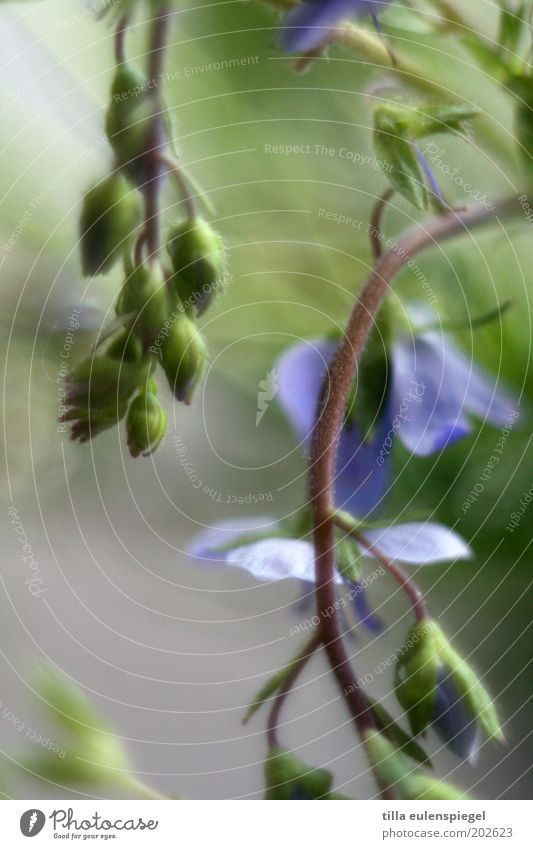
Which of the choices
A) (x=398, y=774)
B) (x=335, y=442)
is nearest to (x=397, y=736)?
(x=398, y=774)

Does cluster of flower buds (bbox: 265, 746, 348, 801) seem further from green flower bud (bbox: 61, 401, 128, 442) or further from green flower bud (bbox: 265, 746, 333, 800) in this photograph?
green flower bud (bbox: 61, 401, 128, 442)

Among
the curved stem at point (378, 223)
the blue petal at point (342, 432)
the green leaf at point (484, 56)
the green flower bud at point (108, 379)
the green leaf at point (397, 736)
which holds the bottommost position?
the green leaf at point (397, 736)

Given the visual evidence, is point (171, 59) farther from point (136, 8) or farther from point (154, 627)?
point (154, 627)

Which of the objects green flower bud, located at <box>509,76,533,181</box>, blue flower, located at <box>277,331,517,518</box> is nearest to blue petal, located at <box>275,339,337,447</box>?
blue flower, located at <box>277,331,517,518</box>

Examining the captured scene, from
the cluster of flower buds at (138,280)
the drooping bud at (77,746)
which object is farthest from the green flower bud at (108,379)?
the drooping bud at (77,746)

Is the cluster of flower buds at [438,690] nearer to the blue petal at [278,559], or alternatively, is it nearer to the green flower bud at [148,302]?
the blue petal at [278,559]
